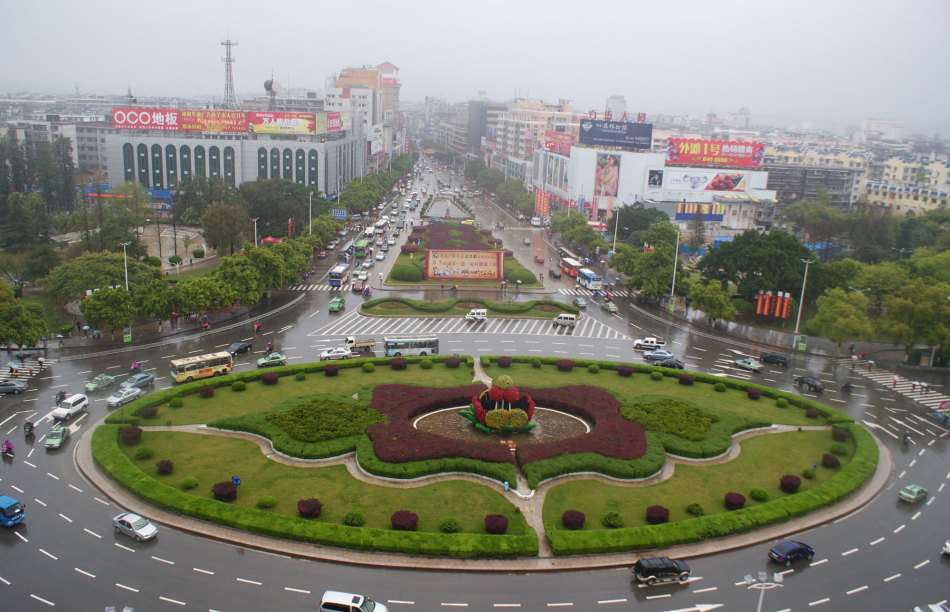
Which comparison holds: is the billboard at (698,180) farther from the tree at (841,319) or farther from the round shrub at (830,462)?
the round shrub at (830,462)

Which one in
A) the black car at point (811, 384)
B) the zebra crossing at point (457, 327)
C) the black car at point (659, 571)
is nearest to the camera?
the black car at point (659, 571)

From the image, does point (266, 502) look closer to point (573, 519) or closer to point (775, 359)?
point (573, 519)

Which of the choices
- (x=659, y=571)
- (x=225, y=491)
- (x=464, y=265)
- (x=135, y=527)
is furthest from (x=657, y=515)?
(x=464, y=265)

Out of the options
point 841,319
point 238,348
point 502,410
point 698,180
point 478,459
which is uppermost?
point 698,180

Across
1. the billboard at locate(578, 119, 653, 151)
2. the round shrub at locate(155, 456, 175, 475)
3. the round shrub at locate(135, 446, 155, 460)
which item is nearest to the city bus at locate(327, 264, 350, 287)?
the round shrub at locate(135, 446, 155, 460)

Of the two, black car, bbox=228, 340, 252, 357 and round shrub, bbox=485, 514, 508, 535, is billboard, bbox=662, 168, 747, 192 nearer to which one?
black car, bbox=228, 340, 252, 357

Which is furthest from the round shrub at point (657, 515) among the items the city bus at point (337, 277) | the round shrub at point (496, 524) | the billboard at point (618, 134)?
the billboard at point (618, 134)
